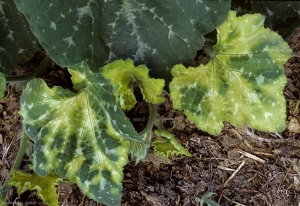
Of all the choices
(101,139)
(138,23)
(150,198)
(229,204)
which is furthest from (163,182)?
(138,23)

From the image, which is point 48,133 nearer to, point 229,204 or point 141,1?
point 141,1

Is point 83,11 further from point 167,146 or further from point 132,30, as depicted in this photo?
point 167,146

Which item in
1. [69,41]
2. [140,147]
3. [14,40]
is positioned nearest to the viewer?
[69,41]

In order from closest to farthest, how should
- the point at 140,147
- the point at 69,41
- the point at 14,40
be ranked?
1. the point at 69,41
2. the point at 140,147
3. the point at 14,40

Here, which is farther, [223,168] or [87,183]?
[223,168]

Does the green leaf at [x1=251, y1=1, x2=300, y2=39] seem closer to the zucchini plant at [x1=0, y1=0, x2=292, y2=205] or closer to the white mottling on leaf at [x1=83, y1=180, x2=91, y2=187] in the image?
the zucchini plant at [x1=0, y1=0, x2=292, y2=205]

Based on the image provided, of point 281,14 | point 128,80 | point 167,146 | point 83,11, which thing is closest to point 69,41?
point 83,11

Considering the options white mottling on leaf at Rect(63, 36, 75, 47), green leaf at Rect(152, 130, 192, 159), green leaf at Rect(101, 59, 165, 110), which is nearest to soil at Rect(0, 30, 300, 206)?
green leaf at Rect(152, 130, 192, 159)

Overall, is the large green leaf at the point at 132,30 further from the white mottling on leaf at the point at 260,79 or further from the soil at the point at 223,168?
the soil at the point at 223,168
